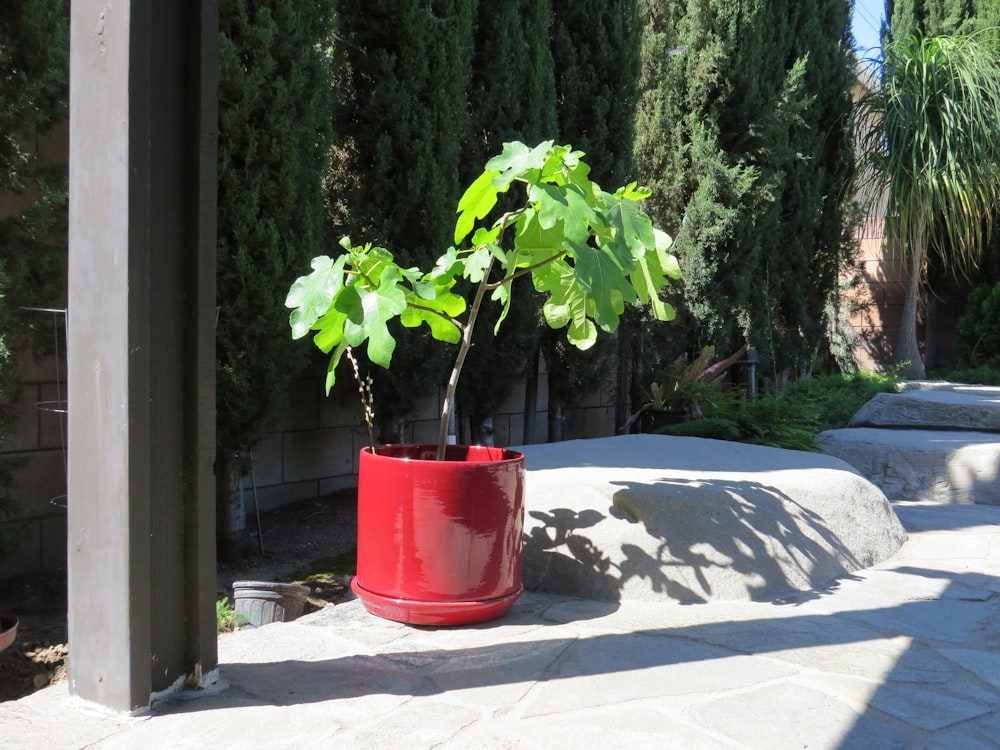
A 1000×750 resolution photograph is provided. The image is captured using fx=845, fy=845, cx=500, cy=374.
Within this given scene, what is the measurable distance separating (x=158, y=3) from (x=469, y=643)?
201cm

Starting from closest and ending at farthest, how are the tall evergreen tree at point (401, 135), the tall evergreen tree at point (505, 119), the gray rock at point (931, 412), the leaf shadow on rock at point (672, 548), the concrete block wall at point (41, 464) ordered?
Answer: the leaf shadow on rock at point (672, 548), the concrete block wall at point (41, 464), the tall evergreen tree at point (401, 135), the tall evergreen tree at point (505, 119), the gray rock at point (931, 412)

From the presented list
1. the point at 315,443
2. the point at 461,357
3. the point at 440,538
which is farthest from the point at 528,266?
the point at 315,443

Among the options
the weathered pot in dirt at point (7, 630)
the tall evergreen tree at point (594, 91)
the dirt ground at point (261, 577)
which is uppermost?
the tall evergreen tree at point (594, 91)

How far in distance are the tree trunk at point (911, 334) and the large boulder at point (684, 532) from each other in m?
7.05

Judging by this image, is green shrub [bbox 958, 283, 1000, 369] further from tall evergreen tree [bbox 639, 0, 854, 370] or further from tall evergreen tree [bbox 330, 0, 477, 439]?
tall evergreen tree [bbox 330, 0, 477, 439]

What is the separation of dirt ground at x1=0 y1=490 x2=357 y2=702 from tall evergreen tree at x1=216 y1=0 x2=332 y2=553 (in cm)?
28

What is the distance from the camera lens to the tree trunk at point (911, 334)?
1006 cm

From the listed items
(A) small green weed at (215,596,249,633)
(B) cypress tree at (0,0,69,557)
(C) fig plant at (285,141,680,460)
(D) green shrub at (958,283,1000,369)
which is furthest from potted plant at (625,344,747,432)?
(D) green shrub at (958,283,1000,369)

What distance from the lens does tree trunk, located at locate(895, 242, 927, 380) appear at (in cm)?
1006

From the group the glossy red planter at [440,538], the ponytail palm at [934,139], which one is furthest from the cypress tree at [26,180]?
the ponytail palm at [934,139]

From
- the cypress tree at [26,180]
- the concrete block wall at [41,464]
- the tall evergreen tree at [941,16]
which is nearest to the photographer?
the cypress tree at [26,180]

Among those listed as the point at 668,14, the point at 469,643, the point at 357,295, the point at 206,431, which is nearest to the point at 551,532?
the point at 469,643

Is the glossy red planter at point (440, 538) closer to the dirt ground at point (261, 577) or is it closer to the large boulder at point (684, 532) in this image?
the large boulder at point (684, 532)

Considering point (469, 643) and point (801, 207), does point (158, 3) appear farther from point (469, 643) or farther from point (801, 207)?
point (801, 207)
